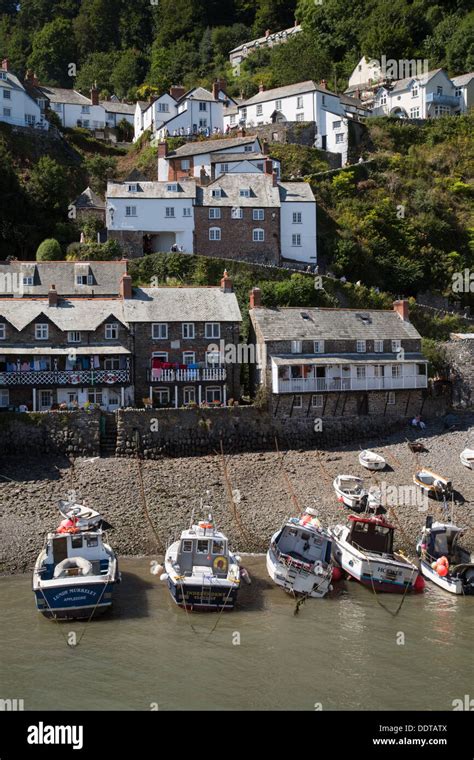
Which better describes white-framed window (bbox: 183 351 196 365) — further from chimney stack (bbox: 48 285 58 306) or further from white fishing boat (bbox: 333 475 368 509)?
white fishing boat (bbox: 333 475 368 509)

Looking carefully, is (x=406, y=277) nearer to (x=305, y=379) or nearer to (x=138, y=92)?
(x=305, y=379)

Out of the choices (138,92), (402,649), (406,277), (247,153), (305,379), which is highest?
(138,92)

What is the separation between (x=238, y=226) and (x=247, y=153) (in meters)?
11.3

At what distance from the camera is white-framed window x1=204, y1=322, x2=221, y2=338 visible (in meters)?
51.0

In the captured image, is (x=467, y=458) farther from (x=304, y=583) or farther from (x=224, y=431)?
(x=304, y=583)

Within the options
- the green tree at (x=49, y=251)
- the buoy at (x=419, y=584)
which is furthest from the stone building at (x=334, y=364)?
the buoy at (x=419, y=584)

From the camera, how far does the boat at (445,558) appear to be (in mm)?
33250

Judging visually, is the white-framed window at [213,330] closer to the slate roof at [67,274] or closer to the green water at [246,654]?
the slate roof at [67,274]

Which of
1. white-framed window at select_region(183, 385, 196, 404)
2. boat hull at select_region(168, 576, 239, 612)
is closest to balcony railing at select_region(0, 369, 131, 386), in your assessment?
white-framed window at select_region(183, 385, 196, 404)

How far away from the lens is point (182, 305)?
51781 mm

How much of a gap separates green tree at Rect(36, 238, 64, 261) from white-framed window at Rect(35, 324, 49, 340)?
41.6 feet

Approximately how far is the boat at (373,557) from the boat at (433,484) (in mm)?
4772
